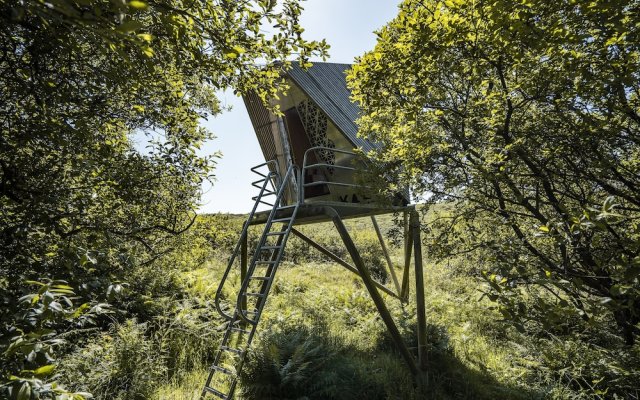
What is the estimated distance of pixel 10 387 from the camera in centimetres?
191

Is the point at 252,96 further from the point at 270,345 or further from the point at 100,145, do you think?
the point at 270,345

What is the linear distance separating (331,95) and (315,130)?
1220 millimetres

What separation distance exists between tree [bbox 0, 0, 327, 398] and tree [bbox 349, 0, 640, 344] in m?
1.76

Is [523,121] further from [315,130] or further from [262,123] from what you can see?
[262,123]

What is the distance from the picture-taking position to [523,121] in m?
5.32

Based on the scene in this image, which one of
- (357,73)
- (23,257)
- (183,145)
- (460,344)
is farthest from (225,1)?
(460,344)

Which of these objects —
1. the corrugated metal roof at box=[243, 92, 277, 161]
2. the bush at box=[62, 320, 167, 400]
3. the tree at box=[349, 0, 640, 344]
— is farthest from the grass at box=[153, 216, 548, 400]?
the corrugated metal roof at box=[243, 92, 277, 161]

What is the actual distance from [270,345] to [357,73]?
560 centimetres

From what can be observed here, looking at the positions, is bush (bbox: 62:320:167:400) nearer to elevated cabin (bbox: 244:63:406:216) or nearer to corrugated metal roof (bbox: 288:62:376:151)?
elevated cabin (bbox: 244:63:406:216)

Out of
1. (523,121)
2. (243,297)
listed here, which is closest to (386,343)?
(243,297)

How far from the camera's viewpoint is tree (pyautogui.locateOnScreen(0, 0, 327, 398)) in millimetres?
3135

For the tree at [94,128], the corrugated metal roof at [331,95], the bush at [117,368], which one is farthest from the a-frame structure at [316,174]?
the tree at [94,128]

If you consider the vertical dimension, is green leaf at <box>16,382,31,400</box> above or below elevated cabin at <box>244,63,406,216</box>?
below

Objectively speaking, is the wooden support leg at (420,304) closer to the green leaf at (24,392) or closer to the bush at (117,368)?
the bush at (117,368)
